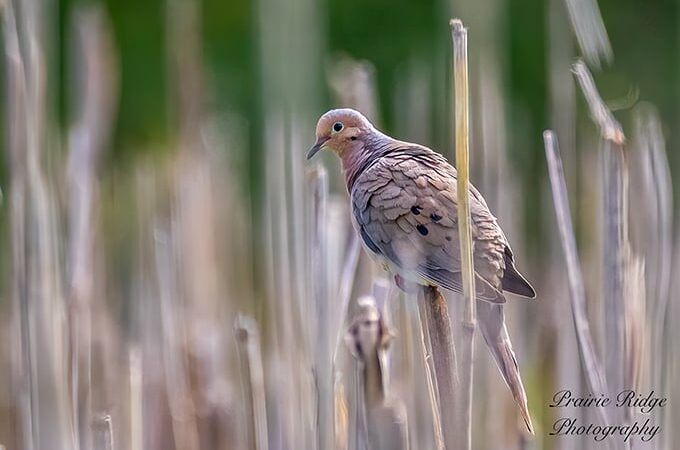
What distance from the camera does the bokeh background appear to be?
1.75m

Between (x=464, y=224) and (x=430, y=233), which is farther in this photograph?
(x=430, y=233)

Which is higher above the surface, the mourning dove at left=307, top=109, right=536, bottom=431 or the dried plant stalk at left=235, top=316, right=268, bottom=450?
the mourning dove at left=307, top=109, right=536, bottom=431

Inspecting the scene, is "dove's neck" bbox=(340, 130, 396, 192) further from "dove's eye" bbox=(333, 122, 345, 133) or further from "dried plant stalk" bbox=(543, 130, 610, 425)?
"dried plant stalk" bbox=(543, 130, 610, 425)

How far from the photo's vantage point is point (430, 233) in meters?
1.51

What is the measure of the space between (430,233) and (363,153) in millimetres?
251

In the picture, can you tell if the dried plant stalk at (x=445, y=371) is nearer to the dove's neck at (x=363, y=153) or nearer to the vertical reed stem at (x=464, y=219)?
the vertical reed stem at (x=464, y=219)

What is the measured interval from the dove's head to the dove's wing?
0.45 ft

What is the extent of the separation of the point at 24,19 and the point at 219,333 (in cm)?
100

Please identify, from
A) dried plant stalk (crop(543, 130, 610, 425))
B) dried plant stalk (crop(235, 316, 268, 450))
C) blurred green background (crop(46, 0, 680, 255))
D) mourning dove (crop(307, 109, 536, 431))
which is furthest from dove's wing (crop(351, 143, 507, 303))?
blurred green background (crop(46, 0, 680, 255))

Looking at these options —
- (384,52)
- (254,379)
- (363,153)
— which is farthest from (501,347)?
(384,52)

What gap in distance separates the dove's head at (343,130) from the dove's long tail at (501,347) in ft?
1.27

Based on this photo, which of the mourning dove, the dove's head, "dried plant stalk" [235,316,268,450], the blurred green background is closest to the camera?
the mourning dove

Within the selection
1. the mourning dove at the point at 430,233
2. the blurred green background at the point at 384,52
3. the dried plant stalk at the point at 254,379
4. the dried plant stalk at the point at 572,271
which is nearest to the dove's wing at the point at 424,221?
the mourning dove at the point at 430,233

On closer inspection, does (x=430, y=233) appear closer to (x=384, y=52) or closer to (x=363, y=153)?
(x=363, y=153)
